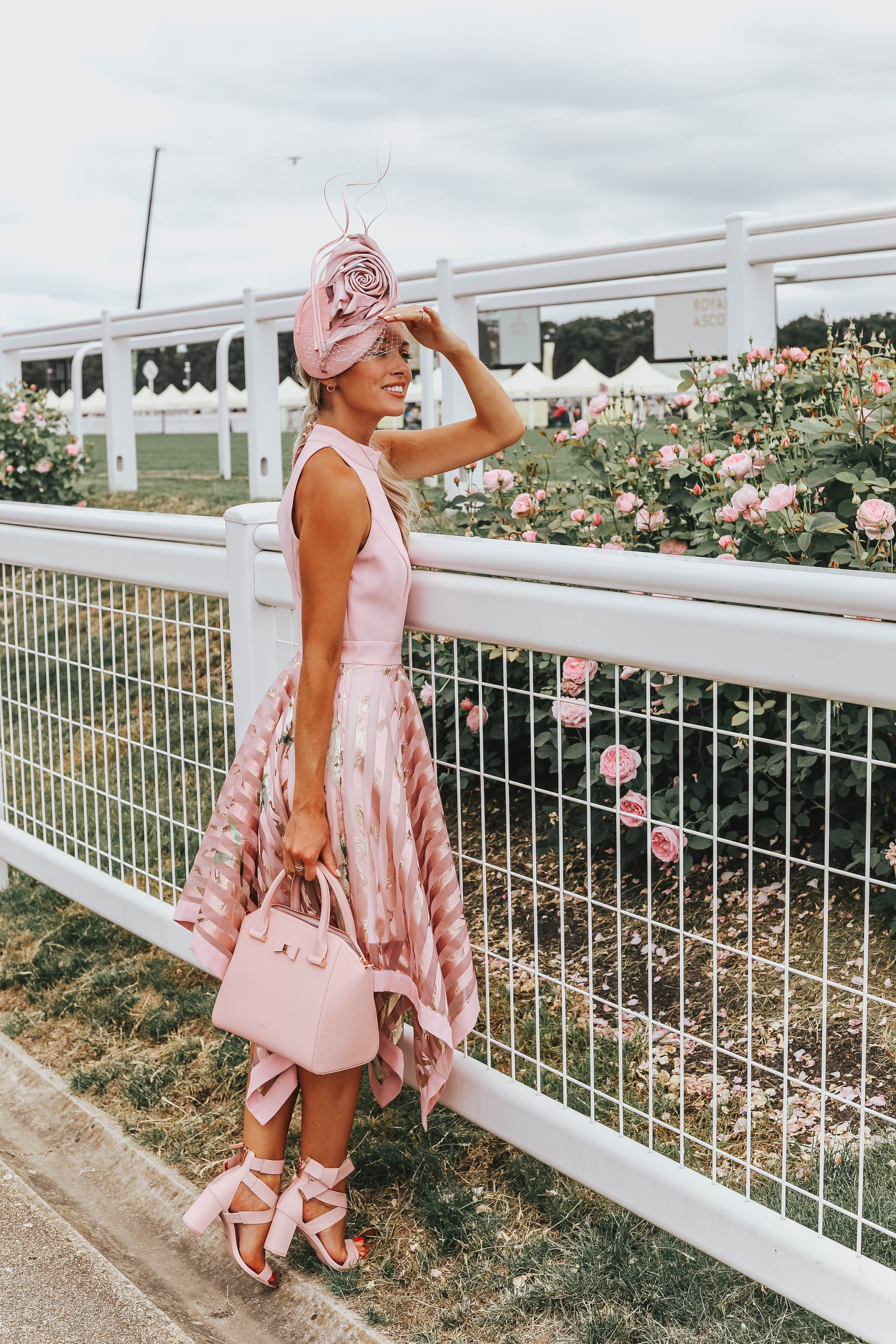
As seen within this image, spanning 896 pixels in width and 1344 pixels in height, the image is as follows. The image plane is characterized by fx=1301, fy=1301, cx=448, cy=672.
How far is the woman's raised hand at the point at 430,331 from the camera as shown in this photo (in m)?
2.39

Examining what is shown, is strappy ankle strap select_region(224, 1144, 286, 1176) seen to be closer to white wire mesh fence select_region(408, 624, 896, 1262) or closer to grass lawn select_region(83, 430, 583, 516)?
white wire mesh fence select_region(408, 624, 896, 1262)

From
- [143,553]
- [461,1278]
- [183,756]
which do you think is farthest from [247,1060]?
[143,553]

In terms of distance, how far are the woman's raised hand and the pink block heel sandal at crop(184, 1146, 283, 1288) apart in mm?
1634

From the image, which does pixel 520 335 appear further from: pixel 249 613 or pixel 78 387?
pixel 78 387

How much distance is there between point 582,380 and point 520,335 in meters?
42.0

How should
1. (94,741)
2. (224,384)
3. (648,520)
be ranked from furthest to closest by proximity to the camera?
1. (224,384)
2. (648,520)
3. (94,741)

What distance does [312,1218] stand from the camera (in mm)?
2549

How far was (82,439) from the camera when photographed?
46.5 ft

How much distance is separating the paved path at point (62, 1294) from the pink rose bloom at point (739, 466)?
8.07ft

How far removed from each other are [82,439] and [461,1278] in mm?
12892

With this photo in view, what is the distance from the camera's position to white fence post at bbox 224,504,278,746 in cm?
291

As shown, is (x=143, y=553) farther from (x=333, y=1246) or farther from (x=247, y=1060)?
(x=333, y=1246)

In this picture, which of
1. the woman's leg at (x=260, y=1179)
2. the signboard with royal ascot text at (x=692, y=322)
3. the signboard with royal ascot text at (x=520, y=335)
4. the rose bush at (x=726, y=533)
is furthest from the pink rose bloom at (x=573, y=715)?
the signboard with royal ascot text at (x=520, y=335)

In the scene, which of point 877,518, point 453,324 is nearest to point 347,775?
point 877,518
